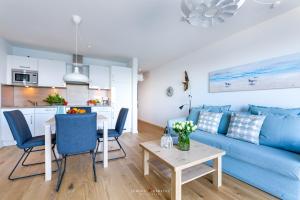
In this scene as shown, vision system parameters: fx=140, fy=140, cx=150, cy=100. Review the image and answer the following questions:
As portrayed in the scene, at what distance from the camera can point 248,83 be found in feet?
8.68

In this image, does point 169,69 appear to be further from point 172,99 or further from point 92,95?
point 92,95

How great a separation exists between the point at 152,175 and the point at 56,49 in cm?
394

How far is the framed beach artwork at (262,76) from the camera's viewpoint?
7.00ft

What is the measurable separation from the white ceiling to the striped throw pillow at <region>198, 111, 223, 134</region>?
1.63 m

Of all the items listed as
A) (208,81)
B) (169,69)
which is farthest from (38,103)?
(208,81)

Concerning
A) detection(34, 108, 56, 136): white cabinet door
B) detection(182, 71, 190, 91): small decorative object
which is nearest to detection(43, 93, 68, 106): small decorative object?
detection(34, 108, 56, 136): white cabinet door

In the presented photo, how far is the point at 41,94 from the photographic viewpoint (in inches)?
153

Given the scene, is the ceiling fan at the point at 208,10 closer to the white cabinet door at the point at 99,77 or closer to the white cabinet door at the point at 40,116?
the white cabinet door at the point at 99,77

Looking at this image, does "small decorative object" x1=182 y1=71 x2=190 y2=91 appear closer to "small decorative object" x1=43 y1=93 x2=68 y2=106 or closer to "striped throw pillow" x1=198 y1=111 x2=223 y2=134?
"striped throw pillow" x1=198 y1=111 x2=223 y2=134

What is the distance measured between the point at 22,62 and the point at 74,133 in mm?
3048

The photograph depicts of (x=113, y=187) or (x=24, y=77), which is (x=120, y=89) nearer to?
(x=24, y=77)

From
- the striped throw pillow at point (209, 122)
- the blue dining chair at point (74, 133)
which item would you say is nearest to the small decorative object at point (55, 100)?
the blue dining chair at point (74, 133)

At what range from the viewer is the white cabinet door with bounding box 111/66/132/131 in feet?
14.1

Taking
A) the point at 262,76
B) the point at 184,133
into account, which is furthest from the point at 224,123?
the point at 184,133
